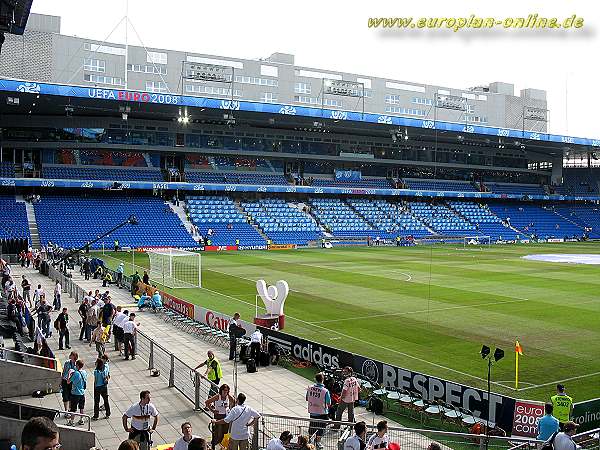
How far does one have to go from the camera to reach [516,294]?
112ft

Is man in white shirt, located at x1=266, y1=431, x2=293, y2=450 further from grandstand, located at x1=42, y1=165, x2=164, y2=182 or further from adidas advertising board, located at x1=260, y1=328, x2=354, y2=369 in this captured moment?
grandstand, located at x1=42, y1=165, x2=164, y2=182

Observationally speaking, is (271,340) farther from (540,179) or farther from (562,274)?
(540,179)

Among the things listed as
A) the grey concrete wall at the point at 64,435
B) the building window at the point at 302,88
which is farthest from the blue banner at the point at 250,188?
the grey concrete wall at the point at 64,435

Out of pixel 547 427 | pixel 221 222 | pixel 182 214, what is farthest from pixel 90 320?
pixel 182 214

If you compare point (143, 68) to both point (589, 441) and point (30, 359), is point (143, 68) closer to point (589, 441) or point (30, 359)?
point (30, 359)

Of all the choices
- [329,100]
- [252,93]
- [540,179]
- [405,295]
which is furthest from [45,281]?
[540,179]

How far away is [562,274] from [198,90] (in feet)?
206

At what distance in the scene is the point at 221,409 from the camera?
12.2 metres

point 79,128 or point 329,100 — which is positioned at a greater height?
point 329,100

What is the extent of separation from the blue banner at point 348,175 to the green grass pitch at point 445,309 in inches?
1375

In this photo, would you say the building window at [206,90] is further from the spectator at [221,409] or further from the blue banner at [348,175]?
the spectator at [221,409]

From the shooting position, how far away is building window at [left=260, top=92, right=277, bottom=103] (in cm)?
9688

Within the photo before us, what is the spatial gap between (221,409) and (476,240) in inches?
2828

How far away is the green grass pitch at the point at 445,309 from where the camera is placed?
772 inches
